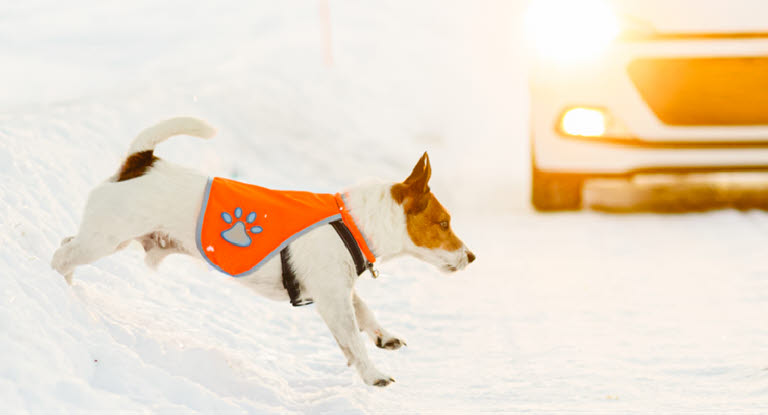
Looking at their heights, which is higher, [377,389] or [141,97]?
[141,97]

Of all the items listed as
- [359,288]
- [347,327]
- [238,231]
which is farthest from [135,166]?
[359,288]

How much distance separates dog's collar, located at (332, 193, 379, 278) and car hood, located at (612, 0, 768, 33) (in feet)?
12.4

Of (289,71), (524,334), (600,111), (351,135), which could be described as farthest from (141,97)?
(524,334)

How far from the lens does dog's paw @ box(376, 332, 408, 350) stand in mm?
3893

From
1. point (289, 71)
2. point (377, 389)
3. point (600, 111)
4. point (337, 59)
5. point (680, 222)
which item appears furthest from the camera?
point (337, 59)

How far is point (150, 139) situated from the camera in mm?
3553

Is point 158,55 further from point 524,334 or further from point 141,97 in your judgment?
point 524,334

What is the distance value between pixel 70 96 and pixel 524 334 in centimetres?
604

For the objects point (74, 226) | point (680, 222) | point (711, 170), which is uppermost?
point (74, 226)

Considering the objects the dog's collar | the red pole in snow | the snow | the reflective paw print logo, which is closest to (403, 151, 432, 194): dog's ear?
the dog's collar

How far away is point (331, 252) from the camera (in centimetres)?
354

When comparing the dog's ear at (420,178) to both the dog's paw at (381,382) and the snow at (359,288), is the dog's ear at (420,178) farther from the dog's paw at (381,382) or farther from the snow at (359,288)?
the snow at (359,288)

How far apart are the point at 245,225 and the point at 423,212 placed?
0.80 m

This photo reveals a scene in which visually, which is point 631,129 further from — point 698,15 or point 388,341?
point 388,341
